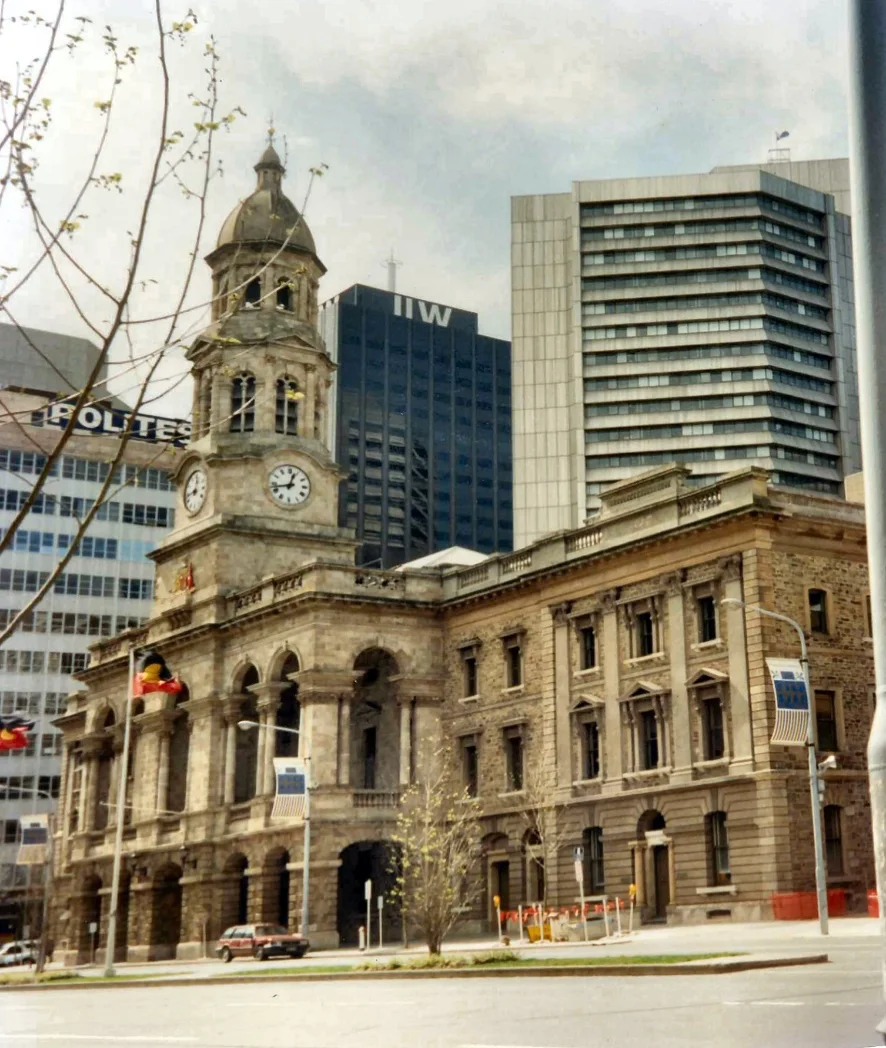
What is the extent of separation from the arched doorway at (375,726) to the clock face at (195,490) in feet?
40.3

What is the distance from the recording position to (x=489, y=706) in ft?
182

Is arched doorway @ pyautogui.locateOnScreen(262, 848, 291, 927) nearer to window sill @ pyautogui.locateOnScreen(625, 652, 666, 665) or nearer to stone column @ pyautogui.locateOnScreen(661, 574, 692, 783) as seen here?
window sill @ pyautogui.locateOnScreen(625, 652, 666, 665)

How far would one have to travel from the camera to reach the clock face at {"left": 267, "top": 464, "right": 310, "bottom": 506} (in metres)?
65.8

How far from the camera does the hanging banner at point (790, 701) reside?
121ft

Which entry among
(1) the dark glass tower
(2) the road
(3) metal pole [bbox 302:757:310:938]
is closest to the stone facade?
(3) metal pole [bbox 302:757:310:938]

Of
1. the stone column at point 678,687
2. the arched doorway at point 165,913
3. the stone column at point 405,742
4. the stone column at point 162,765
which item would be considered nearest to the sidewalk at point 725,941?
the stone column at point 678,687

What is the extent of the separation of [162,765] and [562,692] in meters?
22.4

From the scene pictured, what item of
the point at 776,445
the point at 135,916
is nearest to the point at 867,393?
the point at 135,916

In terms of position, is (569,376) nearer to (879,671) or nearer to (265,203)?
(265,203)

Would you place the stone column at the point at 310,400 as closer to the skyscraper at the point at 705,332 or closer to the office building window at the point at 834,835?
the office building window at the point at 834,835

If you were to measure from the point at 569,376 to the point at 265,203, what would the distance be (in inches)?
2208

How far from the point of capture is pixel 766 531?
44.6 m

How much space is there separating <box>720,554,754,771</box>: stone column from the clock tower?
23030mm

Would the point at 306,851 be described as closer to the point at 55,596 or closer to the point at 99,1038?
the point at 99,1038
